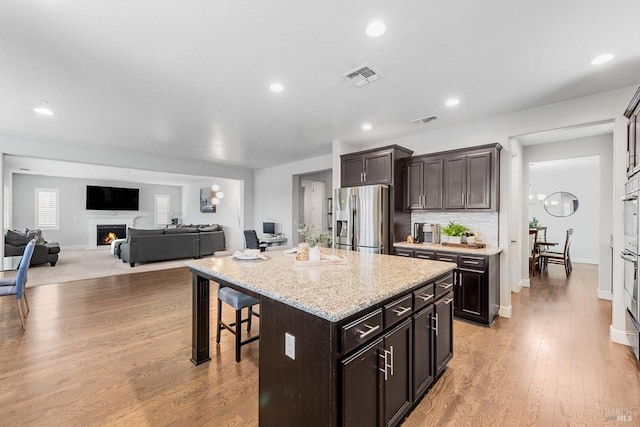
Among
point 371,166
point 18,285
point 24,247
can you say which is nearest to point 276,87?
point 371,166

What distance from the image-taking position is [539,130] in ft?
11.2

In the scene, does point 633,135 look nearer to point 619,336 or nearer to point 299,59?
point 619,336

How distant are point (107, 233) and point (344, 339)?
1212 cm

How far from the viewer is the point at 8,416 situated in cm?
177

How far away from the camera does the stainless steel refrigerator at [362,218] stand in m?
4.16

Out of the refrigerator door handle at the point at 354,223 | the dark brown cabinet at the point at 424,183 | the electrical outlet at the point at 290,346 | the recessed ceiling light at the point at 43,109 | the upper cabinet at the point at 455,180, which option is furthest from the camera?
the refrigerator door handle at the point at 354,223

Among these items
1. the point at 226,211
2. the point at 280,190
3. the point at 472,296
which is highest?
the point at 280,190

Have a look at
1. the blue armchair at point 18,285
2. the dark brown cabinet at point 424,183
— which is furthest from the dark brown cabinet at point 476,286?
the blue armchair at point 18,285

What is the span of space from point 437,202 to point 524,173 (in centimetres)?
258

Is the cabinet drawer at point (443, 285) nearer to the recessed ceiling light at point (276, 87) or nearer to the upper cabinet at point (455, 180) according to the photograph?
the upper cabinet at point (455, 180)

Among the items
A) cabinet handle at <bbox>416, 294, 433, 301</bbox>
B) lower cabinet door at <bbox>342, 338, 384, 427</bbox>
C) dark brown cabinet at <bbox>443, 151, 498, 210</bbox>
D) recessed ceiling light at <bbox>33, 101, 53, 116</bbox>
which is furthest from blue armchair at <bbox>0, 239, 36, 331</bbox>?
dark brown cabinet at <bbox>443, 151, 498, 210</bbox>

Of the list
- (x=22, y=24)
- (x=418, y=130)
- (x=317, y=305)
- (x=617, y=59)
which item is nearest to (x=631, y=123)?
(x=617, y=59)

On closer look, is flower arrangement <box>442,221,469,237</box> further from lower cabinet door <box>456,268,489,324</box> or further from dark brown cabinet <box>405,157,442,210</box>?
lower cabinet door <box>456,268,489,324</box>

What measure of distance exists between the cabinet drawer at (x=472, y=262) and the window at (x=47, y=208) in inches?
486
